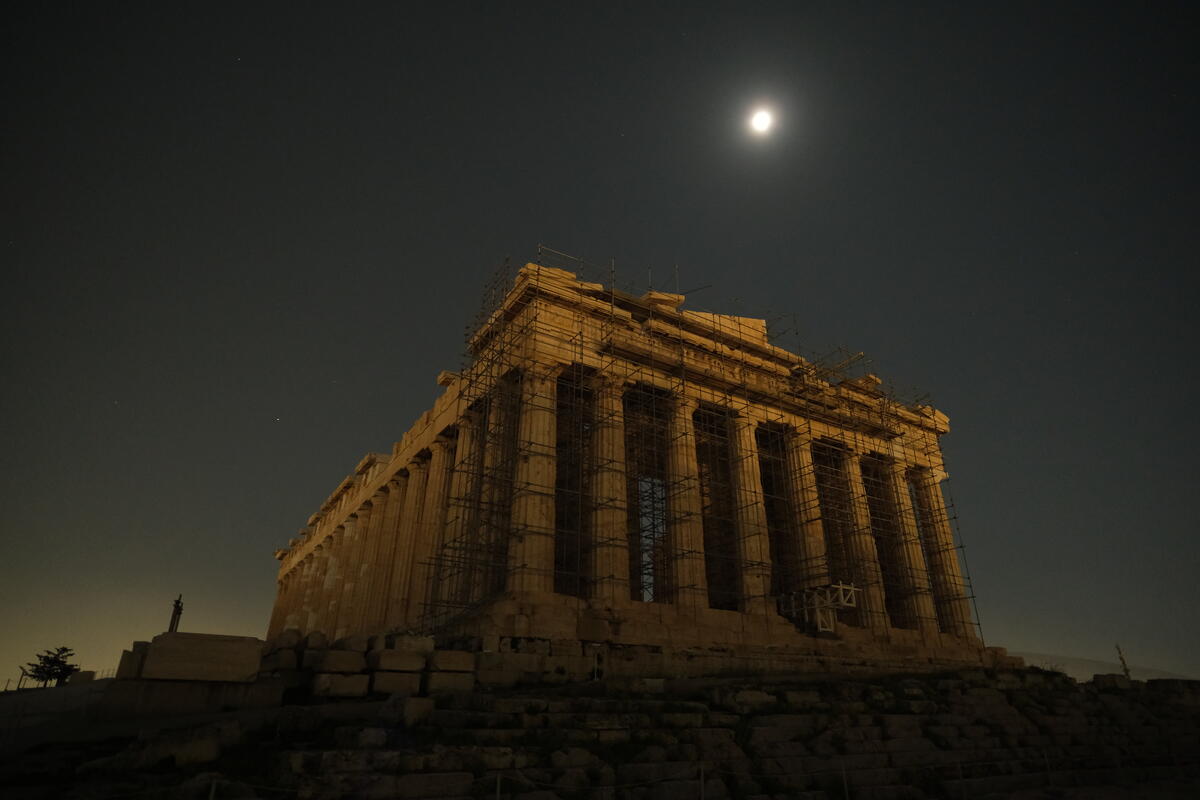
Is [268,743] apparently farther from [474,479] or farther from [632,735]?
[474,479]

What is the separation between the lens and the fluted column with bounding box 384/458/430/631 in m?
27.1

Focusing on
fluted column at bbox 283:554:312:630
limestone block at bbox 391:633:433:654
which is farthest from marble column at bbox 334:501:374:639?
limestone block at bbox 391:633:433:654

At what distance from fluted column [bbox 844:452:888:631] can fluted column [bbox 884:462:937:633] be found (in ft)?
4.88

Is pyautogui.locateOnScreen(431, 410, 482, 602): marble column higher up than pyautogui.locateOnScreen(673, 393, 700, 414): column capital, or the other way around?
pyautogui.locateOnScreen(673, 393, 700, 414): column capital

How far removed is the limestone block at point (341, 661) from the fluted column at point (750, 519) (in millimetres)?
13228

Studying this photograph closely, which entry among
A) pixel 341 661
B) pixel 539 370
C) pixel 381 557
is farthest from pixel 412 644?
pixel 381 557

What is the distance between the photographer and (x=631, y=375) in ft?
80.7

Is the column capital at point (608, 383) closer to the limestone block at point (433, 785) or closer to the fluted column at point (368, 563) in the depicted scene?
the fluted column at point (368, 563)

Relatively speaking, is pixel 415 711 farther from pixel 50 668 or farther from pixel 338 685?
pixel 50 668

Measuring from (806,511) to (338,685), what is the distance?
1854cm

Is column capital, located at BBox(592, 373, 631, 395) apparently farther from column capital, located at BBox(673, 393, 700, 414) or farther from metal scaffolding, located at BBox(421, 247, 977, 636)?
column capital, located at BBox(673, 393, 700, 414)

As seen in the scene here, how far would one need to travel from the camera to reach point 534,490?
20922 millimetres

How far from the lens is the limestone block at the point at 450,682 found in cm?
1499

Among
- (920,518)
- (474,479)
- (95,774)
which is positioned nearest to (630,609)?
(474,479)
